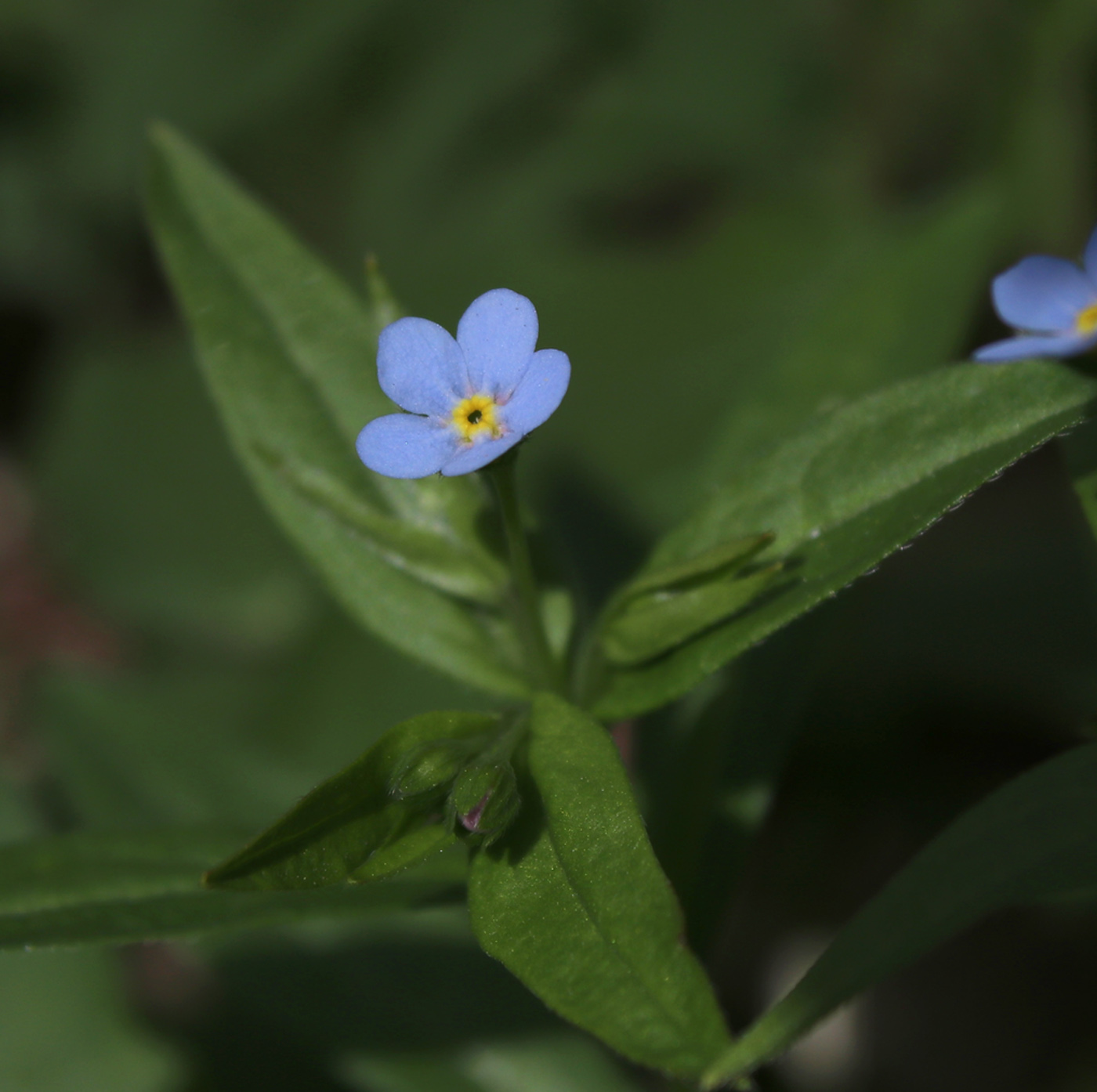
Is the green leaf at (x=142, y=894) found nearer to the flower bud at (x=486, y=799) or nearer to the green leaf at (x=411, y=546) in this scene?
the flower bud at (x=486, y=799)

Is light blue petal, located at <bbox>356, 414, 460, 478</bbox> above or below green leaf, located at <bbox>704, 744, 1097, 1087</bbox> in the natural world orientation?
above

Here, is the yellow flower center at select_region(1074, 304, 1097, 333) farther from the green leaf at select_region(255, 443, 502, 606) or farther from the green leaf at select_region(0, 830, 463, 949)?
the green leaf at select_region(0, 830, 463, 949)

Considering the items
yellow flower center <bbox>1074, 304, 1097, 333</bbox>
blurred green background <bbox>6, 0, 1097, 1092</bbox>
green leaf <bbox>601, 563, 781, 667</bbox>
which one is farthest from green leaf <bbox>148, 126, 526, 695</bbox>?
yellow flower center <bbox>1074, 304, 1097, 333</bbox>

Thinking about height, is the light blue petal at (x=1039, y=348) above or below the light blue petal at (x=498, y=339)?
A: below

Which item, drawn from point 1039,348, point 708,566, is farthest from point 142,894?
point 1039,348

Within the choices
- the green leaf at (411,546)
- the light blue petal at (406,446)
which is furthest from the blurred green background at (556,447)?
the light blue petal at (406,446)

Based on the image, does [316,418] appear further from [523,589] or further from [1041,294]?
[1041,294]
